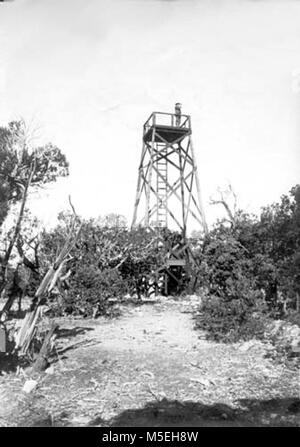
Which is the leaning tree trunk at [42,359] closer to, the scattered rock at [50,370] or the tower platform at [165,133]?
the scattered rock at [50,370]

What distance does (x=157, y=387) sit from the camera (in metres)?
5.11

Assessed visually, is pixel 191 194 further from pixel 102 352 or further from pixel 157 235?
pixel 102 352

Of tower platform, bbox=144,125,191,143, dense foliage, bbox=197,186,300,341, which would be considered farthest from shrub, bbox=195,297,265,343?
tower platform, bbox=144,125,191,143

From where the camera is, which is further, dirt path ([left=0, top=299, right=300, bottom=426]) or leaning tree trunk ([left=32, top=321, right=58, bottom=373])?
leaning tree trunk ([left=32, top=321, right=58, bottom=373])

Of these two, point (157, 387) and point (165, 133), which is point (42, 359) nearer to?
point (157, 387)

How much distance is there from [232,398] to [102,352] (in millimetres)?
3019

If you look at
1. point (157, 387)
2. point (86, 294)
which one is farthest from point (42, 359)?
point (86, 294)

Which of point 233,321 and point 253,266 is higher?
point 253,266

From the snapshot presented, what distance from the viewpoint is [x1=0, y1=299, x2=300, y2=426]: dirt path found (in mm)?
4164

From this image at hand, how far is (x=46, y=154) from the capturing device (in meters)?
10.6

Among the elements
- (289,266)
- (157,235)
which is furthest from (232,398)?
(157,235)

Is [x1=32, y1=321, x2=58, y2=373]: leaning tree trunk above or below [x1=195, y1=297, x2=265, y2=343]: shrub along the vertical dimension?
below

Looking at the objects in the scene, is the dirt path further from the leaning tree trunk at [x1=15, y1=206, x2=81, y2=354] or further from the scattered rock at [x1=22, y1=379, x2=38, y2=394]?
the leaning tree trunk at [x1=15, y1=206, x2=81, y2=354]

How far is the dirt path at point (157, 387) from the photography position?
4.16m
